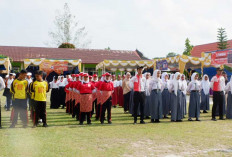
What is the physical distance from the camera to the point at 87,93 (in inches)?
341

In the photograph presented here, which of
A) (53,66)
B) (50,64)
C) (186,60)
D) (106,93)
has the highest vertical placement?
(186,60)

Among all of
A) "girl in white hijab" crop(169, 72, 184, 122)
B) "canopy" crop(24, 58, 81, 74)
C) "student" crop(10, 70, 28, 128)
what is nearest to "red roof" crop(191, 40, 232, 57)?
"canopy" crop(24, 58, 81, 74)

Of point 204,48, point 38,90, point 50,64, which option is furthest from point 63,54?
point 38,90

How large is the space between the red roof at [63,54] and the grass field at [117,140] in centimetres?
2862

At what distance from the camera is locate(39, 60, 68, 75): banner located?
1970cm

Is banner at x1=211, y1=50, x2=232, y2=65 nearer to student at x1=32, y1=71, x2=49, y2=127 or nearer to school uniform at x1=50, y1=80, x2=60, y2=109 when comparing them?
school uniform at x1=50, y1=80, x2=60, y2=109

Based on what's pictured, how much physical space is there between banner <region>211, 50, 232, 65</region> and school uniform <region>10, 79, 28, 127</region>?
47.6 ft

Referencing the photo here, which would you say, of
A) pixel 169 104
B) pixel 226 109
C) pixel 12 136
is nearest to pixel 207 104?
pixel 226 109

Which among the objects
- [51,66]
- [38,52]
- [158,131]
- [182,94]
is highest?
[38,52]

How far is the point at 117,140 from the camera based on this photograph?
21.2 ft

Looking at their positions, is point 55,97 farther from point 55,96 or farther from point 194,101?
point 194,101

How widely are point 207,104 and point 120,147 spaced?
795 cm

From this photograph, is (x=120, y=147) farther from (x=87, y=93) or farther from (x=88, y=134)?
(x=87, y=93)

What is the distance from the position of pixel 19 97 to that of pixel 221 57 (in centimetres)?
1490
